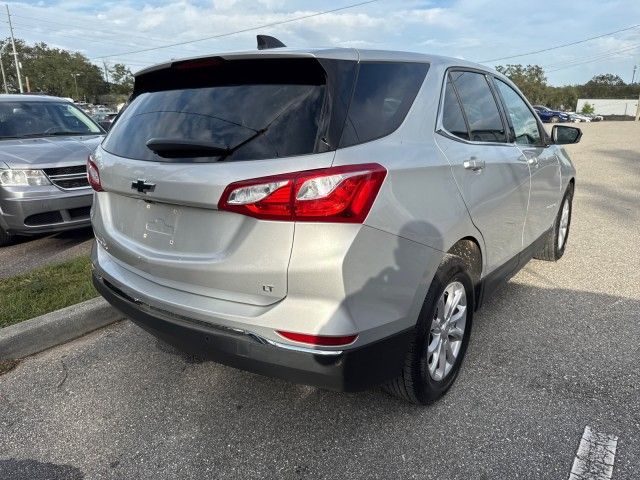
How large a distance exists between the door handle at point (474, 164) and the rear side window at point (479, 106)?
175 millimetres

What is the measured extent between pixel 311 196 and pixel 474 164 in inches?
48.0

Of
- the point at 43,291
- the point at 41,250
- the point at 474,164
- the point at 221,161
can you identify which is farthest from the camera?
the point at 41,250

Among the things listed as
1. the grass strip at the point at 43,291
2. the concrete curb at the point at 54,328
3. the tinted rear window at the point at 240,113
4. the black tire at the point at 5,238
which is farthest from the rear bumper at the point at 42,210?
the tinted rear window at the point at 240,113

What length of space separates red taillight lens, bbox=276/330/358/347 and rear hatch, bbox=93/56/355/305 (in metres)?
0.17

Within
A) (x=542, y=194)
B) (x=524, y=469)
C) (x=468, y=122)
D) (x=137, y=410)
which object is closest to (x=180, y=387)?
(x=137, y=410)

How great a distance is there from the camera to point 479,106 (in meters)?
3.11

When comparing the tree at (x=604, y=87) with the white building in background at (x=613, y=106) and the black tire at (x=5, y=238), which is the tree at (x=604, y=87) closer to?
the white building in background at (x=613, y=106)

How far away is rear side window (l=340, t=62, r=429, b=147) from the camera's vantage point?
81.3 inches

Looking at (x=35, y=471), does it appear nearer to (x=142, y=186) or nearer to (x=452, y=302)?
(x=142, y=186)

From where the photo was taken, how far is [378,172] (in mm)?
2014

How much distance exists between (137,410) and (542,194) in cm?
324

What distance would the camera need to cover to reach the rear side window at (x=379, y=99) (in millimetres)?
2064

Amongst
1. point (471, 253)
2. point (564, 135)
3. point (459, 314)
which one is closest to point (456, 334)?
point (459, 314)

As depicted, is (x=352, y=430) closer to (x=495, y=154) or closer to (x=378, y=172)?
(x=378, y=172)
